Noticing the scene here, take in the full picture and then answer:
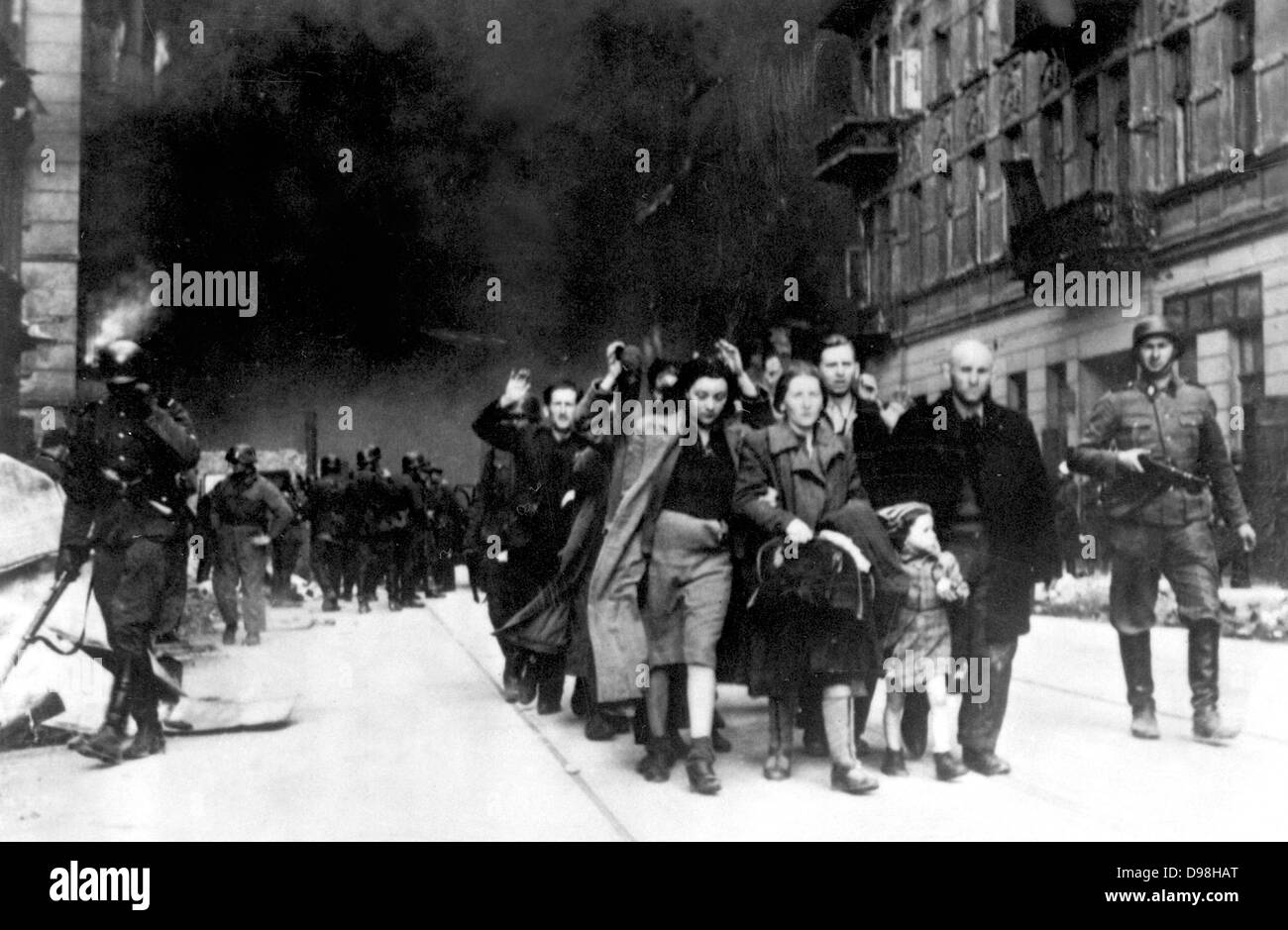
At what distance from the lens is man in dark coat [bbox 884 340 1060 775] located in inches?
240

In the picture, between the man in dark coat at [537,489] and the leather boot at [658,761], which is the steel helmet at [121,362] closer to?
the man in dark coat at [537,489]

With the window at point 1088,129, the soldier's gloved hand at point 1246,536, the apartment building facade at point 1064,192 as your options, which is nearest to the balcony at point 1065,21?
the apartment building facade at point 1064,192

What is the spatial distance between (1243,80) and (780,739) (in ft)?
20.5

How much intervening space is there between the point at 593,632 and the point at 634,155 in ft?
9.74

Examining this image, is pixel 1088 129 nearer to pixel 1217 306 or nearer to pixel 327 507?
pixel 1217 306

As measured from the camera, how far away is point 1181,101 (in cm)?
1157

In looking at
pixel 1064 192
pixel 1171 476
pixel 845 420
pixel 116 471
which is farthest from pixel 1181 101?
pixel 116 471

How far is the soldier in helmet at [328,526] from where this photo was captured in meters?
10.1

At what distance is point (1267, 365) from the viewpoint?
34.8 feet

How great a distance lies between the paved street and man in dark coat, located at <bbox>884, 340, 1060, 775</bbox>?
1.75 feet

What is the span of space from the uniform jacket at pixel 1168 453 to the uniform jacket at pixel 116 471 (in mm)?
4705

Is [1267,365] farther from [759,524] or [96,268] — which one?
[96,268]

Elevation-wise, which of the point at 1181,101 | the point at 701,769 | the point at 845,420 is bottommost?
the point at 701,769
